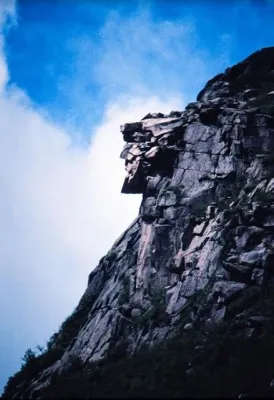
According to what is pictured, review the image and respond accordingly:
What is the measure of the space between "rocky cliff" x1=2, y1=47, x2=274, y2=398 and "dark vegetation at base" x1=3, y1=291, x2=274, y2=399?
1.06 meters

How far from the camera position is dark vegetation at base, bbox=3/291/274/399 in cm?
1703

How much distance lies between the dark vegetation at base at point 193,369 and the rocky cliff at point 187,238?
1061mm

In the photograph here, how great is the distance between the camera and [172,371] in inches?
767

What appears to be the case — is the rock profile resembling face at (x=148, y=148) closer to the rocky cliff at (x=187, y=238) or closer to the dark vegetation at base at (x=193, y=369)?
the rocky cliff at (x=187, y=238)

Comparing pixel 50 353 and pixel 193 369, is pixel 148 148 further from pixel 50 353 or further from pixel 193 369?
pixel 193 369

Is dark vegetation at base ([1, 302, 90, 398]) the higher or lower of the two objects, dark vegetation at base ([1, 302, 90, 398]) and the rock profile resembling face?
the lower

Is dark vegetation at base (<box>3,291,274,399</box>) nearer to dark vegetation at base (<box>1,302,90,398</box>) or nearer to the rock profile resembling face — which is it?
dark vegetation at base (<box>1,302,90,398</box>)

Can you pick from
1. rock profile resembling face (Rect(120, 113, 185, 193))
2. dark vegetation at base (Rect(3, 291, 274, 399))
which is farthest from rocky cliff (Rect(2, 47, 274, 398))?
dark vegetation at base (Rect(3, 291, 274, 399))

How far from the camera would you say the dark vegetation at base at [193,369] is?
17031mm

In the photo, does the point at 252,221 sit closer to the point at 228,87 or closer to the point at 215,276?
the point at 215,276

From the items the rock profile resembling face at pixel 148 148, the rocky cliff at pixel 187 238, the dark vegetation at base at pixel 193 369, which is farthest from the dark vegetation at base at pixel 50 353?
the rock profile resembling face at pixel 148 148

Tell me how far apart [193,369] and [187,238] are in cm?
→ 1271

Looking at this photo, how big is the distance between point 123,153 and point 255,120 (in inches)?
549

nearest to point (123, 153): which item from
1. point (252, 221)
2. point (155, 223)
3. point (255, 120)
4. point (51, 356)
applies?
point (155, 223)
